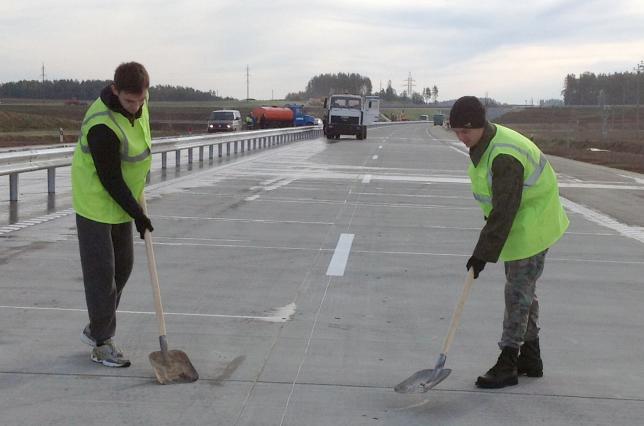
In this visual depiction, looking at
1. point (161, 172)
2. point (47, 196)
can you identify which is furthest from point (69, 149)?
point (161, 172)

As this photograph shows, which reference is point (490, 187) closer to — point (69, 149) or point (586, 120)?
point (69, 149)

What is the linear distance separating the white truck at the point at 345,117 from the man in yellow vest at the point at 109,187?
50618 mm

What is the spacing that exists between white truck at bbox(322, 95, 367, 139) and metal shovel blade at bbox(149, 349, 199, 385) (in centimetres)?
5090

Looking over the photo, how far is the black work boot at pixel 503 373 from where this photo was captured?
5504mm

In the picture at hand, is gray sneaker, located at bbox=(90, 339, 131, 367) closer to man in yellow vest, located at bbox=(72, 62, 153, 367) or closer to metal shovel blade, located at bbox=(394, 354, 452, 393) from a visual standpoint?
man in yellow vest, located at bbox=(72, 62, 153, 367)

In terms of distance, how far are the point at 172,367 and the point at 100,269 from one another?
75 cm

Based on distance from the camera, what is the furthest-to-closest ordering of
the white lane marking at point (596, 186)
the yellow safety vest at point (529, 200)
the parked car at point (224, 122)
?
the parked car at point (224, 122) < the white lane marking at point (596, 186) < the yellow safety vest at point (529, 200)

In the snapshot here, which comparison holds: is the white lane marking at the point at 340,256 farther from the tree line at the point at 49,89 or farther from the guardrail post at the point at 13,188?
the tree line at the point at 49,89

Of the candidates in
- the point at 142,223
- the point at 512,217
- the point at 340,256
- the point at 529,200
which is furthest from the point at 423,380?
the point at 340,256

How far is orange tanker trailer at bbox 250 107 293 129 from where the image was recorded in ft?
229

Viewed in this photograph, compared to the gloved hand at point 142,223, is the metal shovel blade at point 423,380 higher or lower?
lower

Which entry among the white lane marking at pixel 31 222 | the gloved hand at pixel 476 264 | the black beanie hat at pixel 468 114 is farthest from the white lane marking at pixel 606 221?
the white lane marking at pixel 31 222

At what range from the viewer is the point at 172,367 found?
5523 millimetres

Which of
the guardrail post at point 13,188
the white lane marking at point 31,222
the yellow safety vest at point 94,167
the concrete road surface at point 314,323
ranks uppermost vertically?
the yellow safety vest at point 94,167
